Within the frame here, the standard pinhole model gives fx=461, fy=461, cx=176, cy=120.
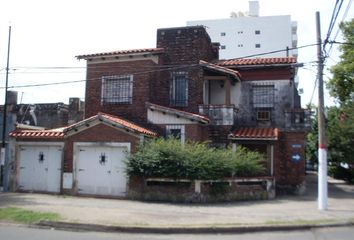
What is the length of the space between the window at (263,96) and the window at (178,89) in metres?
3.75

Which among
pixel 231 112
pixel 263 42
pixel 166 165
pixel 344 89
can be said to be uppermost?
pixel 263 42

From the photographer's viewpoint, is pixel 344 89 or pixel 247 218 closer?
pixel 247 218

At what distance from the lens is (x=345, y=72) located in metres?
33.2

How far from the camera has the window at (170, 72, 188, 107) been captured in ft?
81.3

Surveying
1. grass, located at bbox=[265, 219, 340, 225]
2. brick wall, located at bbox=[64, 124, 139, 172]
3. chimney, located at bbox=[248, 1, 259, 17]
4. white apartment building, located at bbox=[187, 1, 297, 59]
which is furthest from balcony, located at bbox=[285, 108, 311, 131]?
chimney, located at bbox=[248, 1, 259, 17]

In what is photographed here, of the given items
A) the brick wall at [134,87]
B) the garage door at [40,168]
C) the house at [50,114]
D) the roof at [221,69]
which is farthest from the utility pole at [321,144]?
the house at [50,114]

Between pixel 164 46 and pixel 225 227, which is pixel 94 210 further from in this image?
pixel 164 46

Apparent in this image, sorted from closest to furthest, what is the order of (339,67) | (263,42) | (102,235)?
(102,235)
(339,67)
(263,42)

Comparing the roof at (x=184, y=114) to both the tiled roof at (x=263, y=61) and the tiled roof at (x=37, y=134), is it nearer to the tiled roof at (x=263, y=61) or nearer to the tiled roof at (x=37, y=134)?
the tiled roof at (x=263, y=61)

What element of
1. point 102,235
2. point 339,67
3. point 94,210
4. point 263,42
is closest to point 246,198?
point 94,210

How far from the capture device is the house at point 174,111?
2100 centimetres

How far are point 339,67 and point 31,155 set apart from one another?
22.6 metres

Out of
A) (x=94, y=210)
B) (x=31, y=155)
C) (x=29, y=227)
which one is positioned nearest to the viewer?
(x=29, y=227)

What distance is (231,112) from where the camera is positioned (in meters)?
23.5
